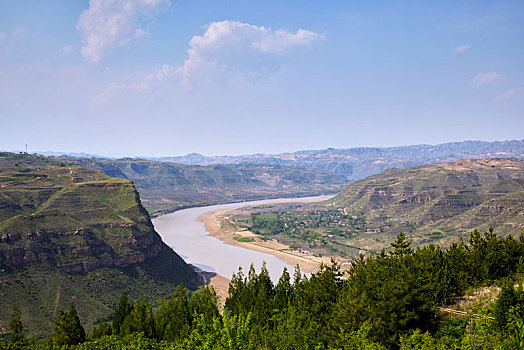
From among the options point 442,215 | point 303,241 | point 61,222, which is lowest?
point 303,241

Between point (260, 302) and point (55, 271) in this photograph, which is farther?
point (55, 271)

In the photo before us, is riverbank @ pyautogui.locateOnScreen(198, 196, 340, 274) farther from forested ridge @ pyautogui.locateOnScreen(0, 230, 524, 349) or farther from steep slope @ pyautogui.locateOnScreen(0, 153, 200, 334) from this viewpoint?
forested ridge @ pyautogui.locateOnScreen(0, 230, 524, 349)

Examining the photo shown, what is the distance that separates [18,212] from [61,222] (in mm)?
15253

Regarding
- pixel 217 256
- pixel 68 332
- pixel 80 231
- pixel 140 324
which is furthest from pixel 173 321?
pixel 217 256

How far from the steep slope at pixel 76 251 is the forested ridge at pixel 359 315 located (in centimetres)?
1631

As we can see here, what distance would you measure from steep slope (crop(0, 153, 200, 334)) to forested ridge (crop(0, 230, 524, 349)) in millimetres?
16308

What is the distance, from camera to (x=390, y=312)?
36.2 m

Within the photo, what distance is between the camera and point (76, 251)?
315 feet

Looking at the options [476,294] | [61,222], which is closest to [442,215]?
[476,294]

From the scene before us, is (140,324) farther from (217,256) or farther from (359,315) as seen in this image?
(217,256)

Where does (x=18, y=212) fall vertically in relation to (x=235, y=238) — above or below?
above

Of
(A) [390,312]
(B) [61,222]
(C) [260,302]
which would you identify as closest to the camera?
(A) [390,312]

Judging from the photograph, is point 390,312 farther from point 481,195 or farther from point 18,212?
point 481,195

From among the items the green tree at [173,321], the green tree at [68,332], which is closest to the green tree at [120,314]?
the green tree at [173,321]
